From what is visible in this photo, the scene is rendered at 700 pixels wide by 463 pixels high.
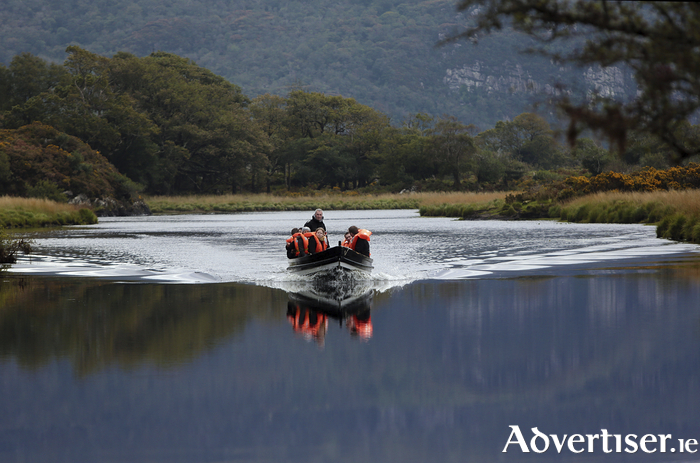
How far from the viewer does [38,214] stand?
1599 inches

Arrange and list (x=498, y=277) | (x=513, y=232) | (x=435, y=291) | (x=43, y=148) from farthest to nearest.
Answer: (x=43, y=148)
(x=513, y=232)
(x=498, y=277)
(x=435, y=291)

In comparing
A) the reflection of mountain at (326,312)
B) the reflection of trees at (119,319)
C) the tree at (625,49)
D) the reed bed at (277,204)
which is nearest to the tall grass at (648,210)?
the reflection of mountain at (326,312)

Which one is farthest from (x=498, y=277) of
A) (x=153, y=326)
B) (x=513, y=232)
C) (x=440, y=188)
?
(x=440, y=188)

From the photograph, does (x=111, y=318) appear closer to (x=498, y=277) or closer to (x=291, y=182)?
(x=498, y=277)

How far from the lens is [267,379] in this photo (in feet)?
24.0

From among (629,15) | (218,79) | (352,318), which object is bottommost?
(352,318)

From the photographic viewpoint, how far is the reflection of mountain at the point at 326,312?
388 inches

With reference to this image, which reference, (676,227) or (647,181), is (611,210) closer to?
(647,181)

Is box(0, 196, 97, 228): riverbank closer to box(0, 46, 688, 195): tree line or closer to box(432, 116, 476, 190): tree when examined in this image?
box(0, 46, 688, 195): tree line

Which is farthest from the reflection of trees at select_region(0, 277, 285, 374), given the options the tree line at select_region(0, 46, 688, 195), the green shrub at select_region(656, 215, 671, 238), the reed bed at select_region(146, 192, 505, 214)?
the tree line at select_region(0, 46, 688, 195)

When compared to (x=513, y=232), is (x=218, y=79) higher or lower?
higher

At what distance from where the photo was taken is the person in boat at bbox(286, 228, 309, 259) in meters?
16.3

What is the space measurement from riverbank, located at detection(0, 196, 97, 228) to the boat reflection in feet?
83.7

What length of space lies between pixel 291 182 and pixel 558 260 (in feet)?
292
